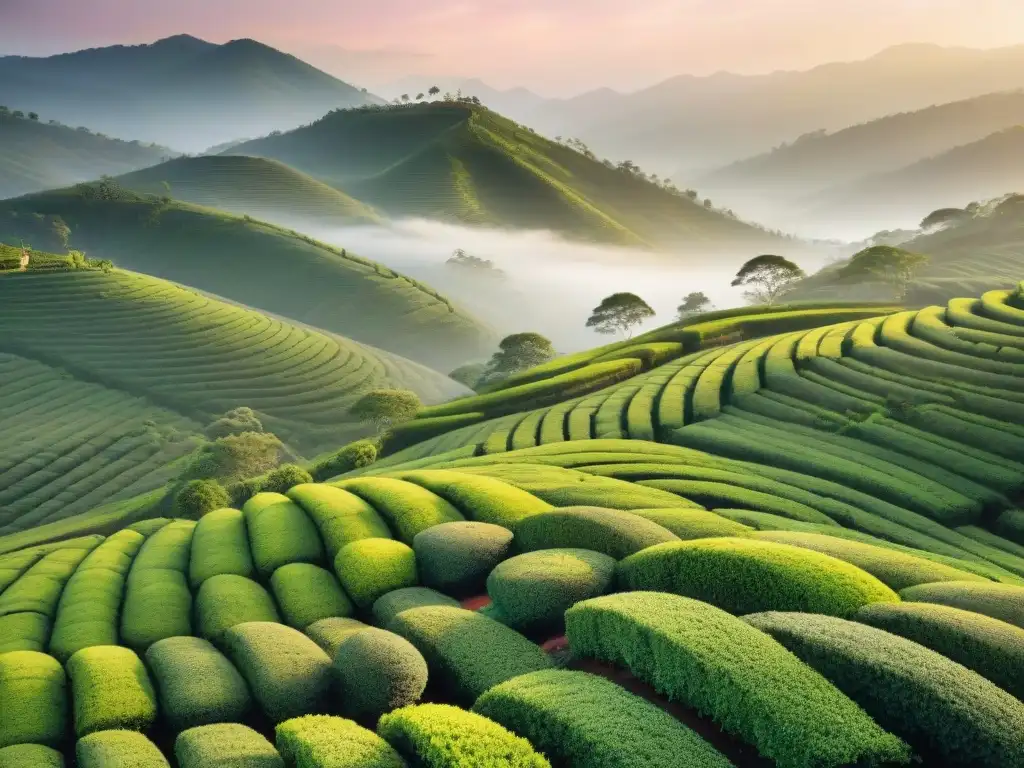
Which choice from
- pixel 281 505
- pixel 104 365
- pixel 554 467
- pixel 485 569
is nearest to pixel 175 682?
pixel 485 569

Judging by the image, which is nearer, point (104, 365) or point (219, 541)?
point (219, 541)

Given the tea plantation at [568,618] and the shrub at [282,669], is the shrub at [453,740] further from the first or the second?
the shrub at [282,669]

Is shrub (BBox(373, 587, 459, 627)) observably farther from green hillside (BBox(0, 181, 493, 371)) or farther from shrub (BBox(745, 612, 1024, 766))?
green hillside (BBox(0, 181, 493, 371))

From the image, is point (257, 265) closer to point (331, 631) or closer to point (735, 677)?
point (331, 631)

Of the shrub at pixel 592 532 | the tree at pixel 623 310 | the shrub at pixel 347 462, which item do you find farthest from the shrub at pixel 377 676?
the tree at pixel 623 310

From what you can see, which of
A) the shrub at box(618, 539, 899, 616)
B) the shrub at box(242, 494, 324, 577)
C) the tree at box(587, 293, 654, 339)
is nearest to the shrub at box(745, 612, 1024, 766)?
the shrub at box(618, 539, 899, 616)

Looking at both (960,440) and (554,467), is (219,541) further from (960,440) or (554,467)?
(960,440)

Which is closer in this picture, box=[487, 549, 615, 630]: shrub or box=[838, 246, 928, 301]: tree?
box=[487, 549, 615, 630]: shrub
